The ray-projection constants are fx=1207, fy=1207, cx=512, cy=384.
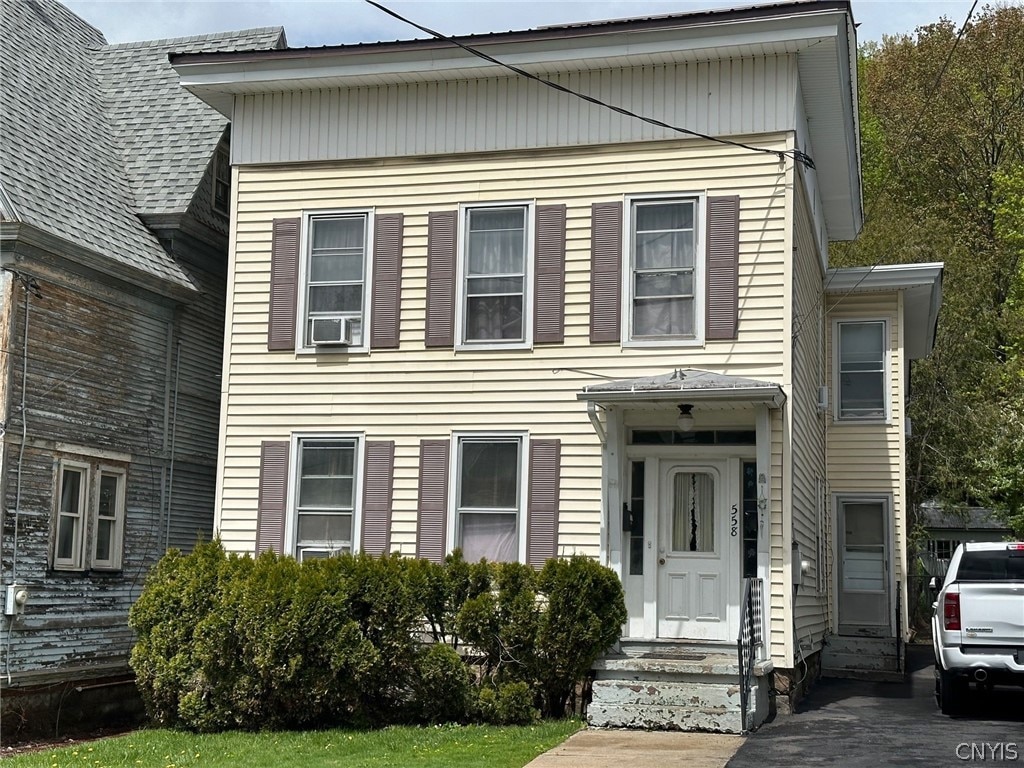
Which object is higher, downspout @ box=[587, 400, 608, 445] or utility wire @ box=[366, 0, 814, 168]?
utility wire @ box=[366, 0, 814, 168]

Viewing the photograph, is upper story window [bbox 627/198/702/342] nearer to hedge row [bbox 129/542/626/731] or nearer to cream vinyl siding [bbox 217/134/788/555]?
cream vinyl siding [bbox 217/134/788/555]

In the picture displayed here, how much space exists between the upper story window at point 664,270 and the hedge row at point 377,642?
3.13m

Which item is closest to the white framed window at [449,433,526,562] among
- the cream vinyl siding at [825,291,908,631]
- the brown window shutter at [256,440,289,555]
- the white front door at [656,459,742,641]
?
the white front door at [656,459,742,641]

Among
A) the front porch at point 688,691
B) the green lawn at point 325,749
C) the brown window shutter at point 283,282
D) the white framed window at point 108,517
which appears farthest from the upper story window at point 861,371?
the white framed window at point 108,517

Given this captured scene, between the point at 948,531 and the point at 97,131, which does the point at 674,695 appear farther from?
the point at 948,531

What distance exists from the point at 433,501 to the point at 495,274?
2956mm

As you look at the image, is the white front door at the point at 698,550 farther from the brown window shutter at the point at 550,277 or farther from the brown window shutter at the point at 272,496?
the brown window shutter at the point at 272,496

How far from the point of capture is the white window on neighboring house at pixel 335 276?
15641 millimetres

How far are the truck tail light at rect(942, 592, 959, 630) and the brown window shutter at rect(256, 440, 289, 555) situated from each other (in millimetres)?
7907

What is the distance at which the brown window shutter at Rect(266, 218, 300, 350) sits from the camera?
15.7m

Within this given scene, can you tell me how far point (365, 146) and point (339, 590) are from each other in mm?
6058

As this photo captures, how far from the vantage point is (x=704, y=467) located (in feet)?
48.0

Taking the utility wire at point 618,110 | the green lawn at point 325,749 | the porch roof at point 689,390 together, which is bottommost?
the green lawn at point 325,749

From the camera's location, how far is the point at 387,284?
15.5 metres
